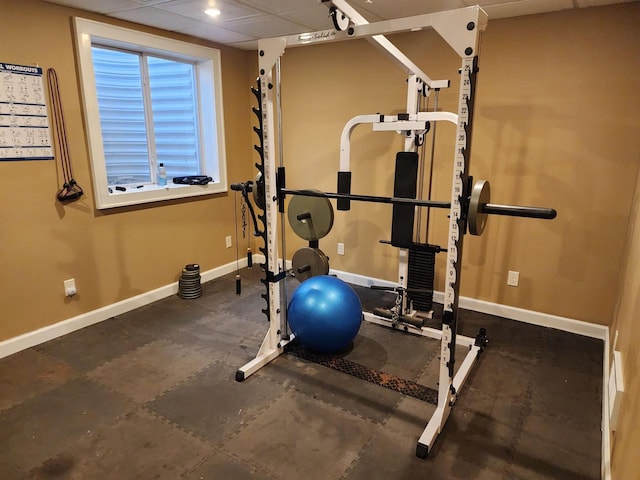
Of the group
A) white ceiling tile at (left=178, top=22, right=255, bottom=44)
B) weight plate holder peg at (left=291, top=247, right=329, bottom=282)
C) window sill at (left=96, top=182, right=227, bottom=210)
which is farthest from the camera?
white ceiling tile at (left=178, top=22, right=255, bottom=44)

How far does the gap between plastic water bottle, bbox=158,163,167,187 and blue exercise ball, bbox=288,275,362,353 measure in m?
1.92

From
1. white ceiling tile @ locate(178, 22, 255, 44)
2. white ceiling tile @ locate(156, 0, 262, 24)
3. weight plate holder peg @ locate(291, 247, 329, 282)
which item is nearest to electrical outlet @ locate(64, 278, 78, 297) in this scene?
weight plate holder peg @ locate(291, 247, 329, 282)

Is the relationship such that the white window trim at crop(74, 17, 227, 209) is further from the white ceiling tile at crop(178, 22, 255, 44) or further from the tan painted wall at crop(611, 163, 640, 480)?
the tan painted wall at crop(611, 163, 640, 480)

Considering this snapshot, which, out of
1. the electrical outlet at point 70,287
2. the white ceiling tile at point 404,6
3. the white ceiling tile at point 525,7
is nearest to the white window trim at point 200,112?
the electrical outlet at point 70,287

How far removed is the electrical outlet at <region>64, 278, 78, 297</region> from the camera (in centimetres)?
304

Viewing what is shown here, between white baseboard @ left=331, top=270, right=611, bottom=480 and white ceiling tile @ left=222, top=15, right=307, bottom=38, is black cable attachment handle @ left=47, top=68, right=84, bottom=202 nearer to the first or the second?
white ceiling tile @ left=222, top=15, right=307, bottom=38

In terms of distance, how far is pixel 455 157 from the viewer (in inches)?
70.0

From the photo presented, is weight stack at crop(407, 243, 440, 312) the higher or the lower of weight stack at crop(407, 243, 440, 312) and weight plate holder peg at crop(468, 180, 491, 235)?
the lower

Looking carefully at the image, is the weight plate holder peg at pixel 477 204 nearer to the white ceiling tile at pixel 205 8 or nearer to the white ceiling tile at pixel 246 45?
the white ceiling tile at pixel 205 8

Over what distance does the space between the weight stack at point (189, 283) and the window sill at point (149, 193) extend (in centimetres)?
68

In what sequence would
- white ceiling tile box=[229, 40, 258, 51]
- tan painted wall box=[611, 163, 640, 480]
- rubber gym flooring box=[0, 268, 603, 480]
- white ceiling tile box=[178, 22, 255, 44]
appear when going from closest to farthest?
tan painted wall box=[611, 163, 640, 480] → rubber gym flooring box=[0, 268, 603, 480] → white ceiling tile box=[178, 22, 255, 44] → white ceiling tile box=[229, 40, 258, 51]

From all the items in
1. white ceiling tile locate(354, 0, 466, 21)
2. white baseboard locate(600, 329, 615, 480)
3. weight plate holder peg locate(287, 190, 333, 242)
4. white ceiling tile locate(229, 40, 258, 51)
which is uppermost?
white ceiling tile locate(229, 40, 258, 51)

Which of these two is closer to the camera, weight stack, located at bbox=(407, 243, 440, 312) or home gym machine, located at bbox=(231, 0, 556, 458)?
home gym machine, located at bbox=(231, 0, 556, 458)

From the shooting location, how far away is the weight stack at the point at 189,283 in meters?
3.77
